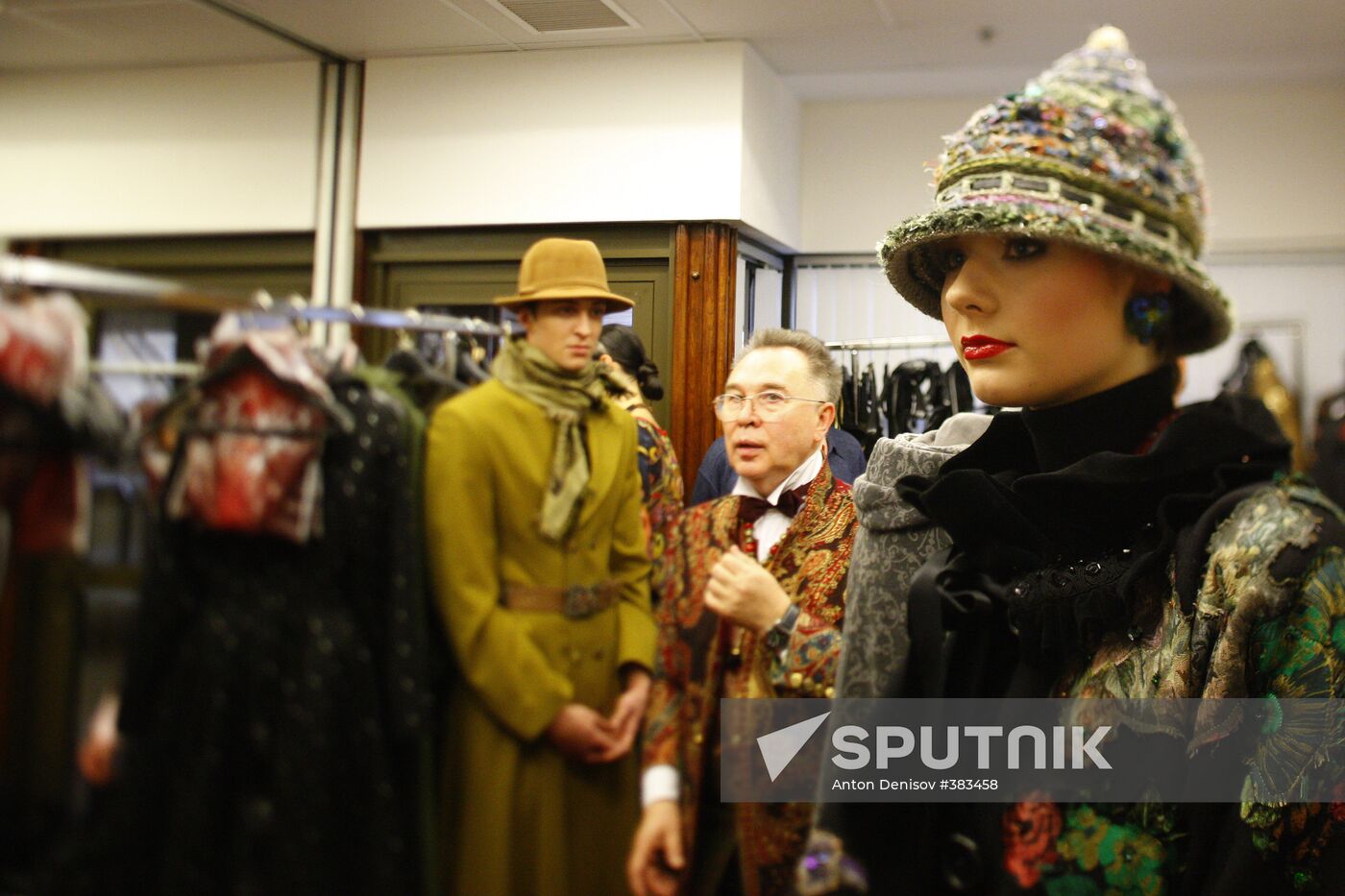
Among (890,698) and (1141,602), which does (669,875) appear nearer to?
(890,698)

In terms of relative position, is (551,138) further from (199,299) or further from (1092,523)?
(1092,523)

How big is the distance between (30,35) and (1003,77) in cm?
151

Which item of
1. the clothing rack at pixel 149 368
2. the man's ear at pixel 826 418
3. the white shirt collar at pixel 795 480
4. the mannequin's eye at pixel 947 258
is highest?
the mannequin's eye at pixel 947 258

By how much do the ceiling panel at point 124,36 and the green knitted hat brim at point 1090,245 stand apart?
74cm

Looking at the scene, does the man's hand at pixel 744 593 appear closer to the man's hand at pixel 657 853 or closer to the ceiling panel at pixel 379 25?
the man's hand at pixel 657 853

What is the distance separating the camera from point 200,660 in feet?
3.39

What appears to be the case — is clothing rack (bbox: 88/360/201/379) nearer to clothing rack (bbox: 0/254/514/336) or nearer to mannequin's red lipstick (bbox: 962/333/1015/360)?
clothing rack (bbox: 0/254/514/336)

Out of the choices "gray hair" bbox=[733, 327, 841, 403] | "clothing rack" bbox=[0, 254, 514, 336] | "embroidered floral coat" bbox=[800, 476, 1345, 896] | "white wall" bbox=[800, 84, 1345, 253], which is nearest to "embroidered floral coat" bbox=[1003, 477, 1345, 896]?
"embroidered floral coat" bbox=[800, 476, 1345, 896]

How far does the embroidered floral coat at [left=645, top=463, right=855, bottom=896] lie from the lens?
1.26 metres

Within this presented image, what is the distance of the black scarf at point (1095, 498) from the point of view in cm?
128

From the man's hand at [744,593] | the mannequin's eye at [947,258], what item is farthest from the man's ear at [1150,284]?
the man's hand at [744,593]

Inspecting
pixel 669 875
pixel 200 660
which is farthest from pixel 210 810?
pixel 669 875

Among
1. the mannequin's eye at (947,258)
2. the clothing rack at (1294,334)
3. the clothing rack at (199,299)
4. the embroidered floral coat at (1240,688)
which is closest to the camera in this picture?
the clothing rack at (199,299)

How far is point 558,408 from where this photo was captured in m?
1.20
